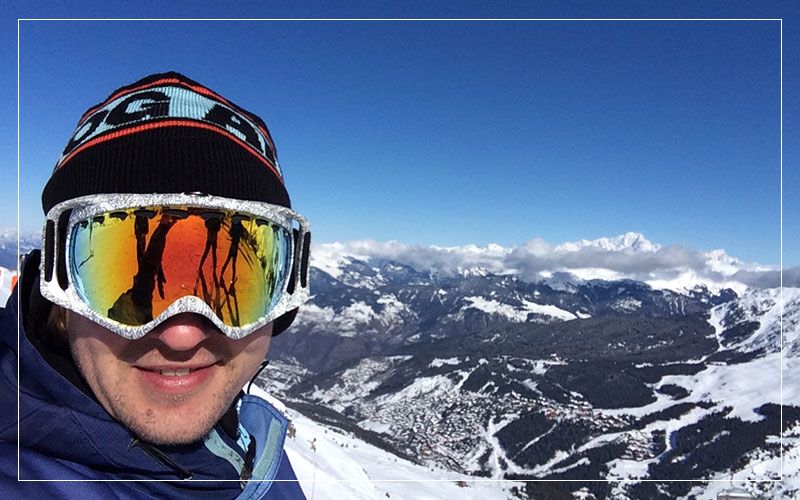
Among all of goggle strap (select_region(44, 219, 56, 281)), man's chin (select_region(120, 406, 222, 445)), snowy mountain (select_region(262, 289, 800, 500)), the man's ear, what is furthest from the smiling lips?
snowy mountain (select_region(262, 289, 800, 500))

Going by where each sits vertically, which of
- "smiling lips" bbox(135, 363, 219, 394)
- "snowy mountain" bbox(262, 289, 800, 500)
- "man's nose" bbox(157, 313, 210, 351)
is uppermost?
"man's nose" bbox(157, 313, 210, 351)

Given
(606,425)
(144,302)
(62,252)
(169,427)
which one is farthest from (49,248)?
(606,425)

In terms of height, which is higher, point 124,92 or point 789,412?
point 124,92

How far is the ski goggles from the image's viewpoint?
1858 mm

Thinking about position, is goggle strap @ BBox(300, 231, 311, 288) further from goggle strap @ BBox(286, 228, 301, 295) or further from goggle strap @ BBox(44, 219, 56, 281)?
goggle strap @ BBox(44, 219, 56, 281)

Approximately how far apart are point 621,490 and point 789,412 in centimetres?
6216

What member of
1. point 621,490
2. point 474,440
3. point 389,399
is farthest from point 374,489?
point 389,399

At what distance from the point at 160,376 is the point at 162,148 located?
985 mm

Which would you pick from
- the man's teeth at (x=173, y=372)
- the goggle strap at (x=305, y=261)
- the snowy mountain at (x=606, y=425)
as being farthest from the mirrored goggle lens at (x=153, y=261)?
the snowy mountain at (x=606, y=425)

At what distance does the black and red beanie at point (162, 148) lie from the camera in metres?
1.89

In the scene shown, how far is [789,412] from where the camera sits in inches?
4801

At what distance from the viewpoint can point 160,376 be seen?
71.8 inches

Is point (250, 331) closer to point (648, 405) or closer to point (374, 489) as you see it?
point (374, 489)

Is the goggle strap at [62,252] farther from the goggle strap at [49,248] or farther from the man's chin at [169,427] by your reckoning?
the man's chin at [169,427]
